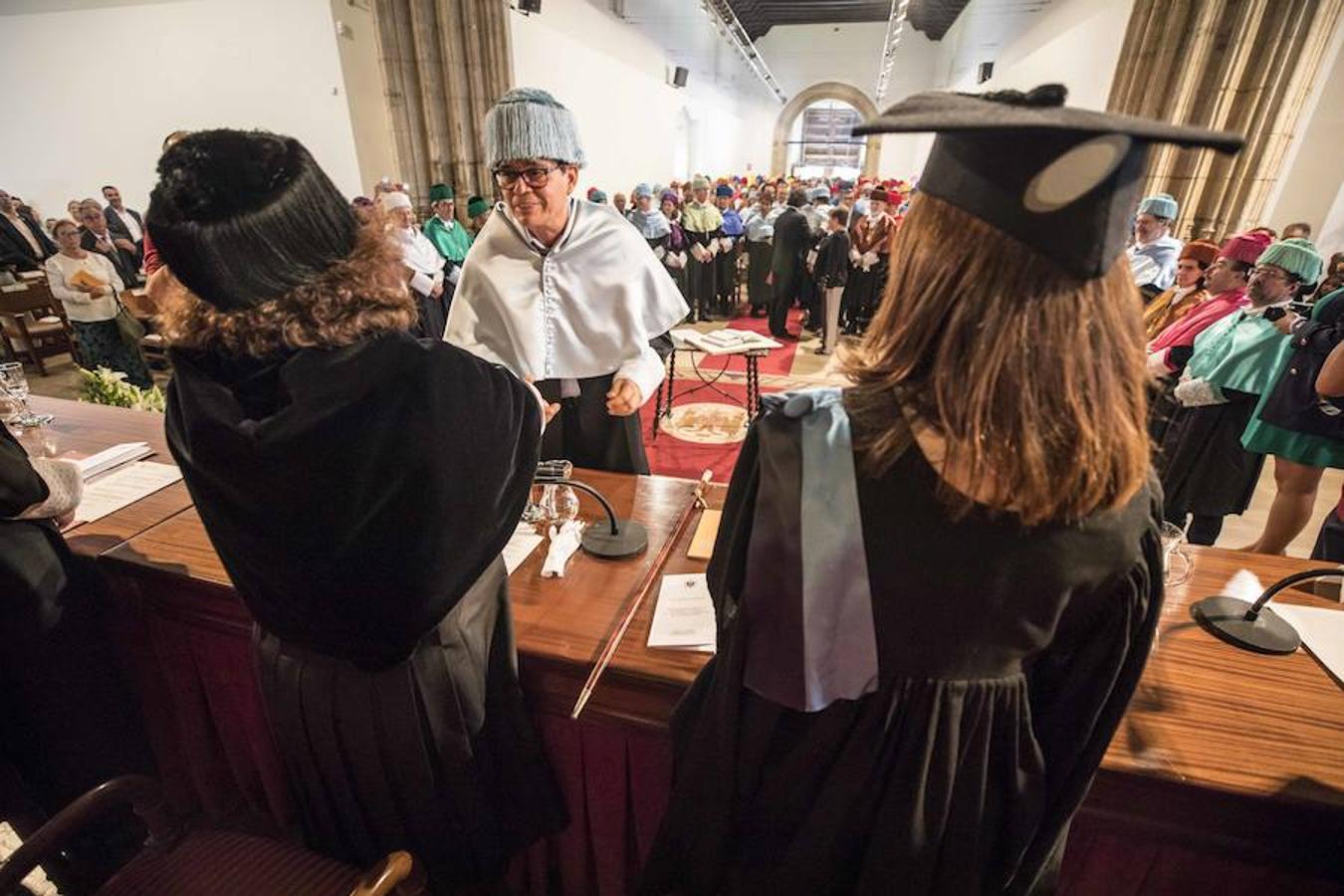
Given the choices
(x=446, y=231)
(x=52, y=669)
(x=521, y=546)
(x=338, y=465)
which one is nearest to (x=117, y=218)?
(x=446, y=231)

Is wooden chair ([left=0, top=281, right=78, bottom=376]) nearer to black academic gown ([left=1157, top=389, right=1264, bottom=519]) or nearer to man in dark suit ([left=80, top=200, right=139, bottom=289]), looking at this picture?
man in dark suit ([left=80, top=200, right=139, bottom=289])

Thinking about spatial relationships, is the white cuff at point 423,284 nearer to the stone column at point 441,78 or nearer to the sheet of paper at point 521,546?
the stone column at point 441,78

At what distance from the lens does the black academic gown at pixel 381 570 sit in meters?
1.03

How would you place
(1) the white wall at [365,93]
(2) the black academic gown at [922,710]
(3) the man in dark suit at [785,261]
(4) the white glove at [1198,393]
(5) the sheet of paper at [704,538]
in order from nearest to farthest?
1. (2) the black academic gown at [922,710]
2. (5) the sheet of paper at [704,538]
3. (4) the white glove at [1198,393]
4. (1) the white wall at [365,93]
5. (3) the man in dark suit at [785,261]

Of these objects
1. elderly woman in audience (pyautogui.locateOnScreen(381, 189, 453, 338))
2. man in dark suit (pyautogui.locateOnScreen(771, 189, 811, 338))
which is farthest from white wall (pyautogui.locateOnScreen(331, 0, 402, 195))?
man in dark suit (pyautogui.locateOnScreen(771, 189, 811, 338))

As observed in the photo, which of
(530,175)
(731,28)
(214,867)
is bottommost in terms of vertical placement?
(214,867)

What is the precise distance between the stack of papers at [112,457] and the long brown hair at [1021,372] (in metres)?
2.86

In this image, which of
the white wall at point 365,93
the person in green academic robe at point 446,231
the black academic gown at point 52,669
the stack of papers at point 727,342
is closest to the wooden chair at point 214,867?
the black academic gown at point 52,669

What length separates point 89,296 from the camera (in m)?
5.68

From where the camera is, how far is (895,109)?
818 millimetres

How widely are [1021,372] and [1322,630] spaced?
1.56 m

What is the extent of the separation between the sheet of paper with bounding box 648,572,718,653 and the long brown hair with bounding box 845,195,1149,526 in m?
0.74

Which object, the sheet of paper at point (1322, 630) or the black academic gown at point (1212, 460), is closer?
the sheet of paper at point (1322, 630)

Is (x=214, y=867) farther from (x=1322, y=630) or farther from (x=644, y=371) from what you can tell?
(x=1322, y=630)
